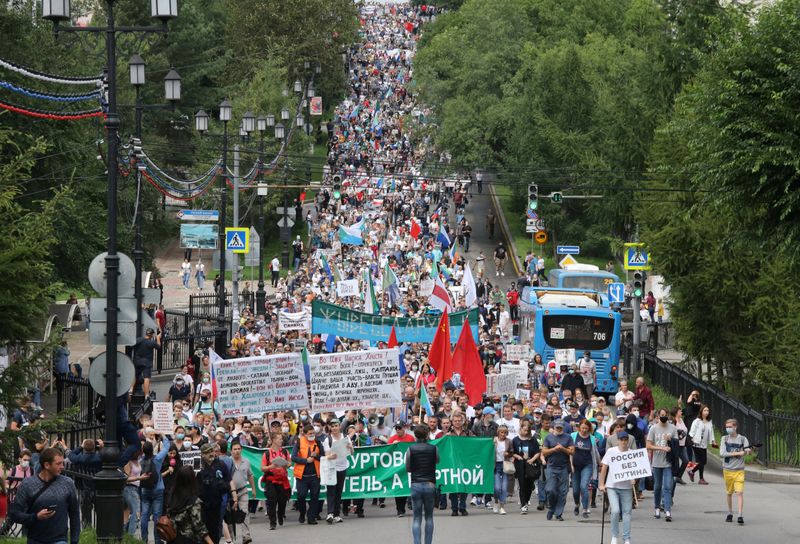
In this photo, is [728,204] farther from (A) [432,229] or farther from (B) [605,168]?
(A) [432,229]

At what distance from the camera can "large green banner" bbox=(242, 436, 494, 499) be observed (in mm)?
23234

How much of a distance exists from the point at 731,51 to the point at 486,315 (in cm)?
2734

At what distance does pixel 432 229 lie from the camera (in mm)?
78250

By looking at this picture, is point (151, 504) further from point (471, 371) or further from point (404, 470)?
point (471, 371)

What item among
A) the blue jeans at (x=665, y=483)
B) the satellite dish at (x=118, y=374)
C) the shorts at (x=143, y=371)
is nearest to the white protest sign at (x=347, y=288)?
the shorts at (x=143, y=371)

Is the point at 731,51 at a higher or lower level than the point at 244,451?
higher

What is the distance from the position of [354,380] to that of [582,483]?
157 inches

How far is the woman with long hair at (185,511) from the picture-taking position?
560 inches

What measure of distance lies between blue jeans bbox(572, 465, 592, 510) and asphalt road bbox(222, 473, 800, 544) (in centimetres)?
30

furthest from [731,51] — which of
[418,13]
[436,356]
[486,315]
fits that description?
[418,13]

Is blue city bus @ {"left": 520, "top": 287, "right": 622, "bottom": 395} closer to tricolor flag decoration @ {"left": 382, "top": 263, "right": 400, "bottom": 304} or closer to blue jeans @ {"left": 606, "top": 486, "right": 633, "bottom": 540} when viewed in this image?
tricolor flag decoration @ {"left": 382, "top": 263, "right": 400, "bottom": 304}

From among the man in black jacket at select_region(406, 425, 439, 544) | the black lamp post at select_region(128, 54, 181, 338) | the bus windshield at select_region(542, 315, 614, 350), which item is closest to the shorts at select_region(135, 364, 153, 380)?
the black lamp post at select_region(128, 54, 181, 338)

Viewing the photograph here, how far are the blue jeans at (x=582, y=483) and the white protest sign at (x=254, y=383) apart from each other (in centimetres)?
460

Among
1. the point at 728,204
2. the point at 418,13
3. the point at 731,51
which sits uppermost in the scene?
the point at 418,13
